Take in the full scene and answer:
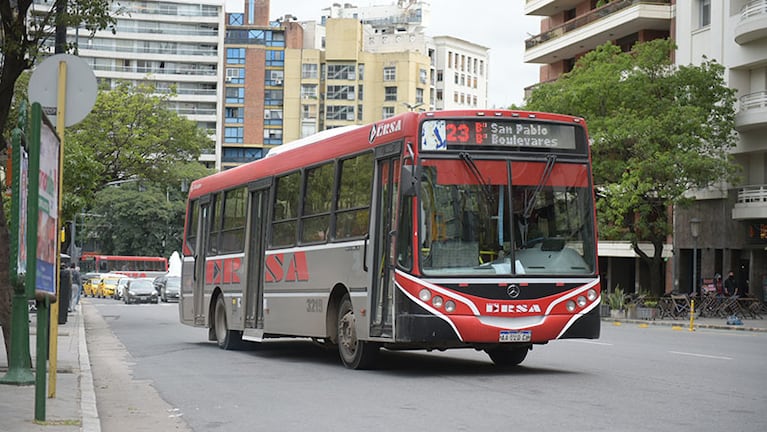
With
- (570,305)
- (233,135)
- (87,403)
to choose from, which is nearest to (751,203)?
(570,305)

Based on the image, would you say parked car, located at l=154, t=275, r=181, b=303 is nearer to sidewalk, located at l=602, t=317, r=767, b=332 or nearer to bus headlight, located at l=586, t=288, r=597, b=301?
sidewalk, located at l=602, t=317, r=767, b=332

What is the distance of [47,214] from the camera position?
29.7 feet

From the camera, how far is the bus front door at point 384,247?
14.5 metres

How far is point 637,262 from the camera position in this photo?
60.3 metres

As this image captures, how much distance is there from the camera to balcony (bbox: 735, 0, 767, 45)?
44.8m

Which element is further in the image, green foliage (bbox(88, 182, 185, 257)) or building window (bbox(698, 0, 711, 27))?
green foliage (bbox(88, 182, 185, 257))

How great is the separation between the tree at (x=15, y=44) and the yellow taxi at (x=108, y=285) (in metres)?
66.6

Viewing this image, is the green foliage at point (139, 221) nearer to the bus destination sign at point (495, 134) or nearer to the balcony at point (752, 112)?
the balcony at point (752, 112)

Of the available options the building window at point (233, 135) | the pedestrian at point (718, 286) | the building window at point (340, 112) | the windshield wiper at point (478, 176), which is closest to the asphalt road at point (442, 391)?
the windshield wiper at point (478, 176)

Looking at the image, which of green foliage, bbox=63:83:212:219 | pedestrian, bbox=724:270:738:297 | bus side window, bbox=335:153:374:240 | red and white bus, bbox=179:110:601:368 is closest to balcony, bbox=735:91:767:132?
pedestrian, bbox=724:270:738:297

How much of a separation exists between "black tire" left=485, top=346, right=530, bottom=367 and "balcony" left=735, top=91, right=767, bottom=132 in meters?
32.0

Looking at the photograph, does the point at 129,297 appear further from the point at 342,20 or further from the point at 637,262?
the point at 342,20

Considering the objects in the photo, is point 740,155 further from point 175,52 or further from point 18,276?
point 175,52

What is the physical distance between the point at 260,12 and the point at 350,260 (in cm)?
13194
